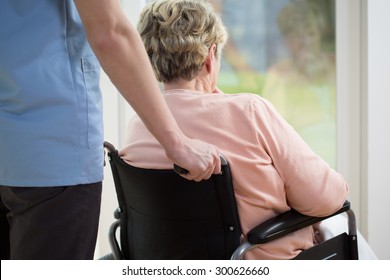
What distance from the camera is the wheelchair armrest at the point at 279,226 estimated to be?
4.31 ft

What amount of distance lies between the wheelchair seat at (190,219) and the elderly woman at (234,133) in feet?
0.16

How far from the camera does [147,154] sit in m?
1.44

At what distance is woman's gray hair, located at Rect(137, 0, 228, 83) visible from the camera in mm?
1481

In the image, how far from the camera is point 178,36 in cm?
148

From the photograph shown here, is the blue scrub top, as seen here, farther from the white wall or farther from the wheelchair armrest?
the white wall

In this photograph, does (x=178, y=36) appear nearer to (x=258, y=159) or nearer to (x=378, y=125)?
(x=258, y=159)

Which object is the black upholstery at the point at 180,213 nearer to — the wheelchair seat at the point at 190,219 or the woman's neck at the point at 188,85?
the wheelchair seat at the point at 190,219

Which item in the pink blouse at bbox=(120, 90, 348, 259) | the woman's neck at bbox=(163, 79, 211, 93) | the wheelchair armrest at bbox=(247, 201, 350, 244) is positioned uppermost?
the woman's neck at bbox=(163, 79, 211, 93)

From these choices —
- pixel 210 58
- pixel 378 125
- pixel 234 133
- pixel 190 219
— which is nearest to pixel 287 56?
pixel 378 125

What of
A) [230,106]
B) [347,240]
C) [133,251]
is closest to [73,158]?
[230,106]

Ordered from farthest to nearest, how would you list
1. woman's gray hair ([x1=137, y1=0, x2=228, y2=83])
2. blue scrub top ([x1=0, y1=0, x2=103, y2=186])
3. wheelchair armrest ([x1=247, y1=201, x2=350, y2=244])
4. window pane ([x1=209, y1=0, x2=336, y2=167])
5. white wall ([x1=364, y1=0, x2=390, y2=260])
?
window pane ([x1=209, y1=0, x2=336, y2=167]) < white wall ([x1=364, y1=0, x2=390, y2=260]) < woman's gray hair ([x1=137, y1=0, x2=228, y2=83]) < wheelchair armrest ([x1=247, y1=201, x2=350, y2=244]) < blue scrub top ([x1=0, y1=0, x2=103, y2=186])

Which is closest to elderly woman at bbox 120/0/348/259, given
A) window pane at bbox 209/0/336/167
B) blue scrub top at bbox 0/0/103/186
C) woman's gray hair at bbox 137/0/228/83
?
woman's gray hair at bbox 137/0/228/83

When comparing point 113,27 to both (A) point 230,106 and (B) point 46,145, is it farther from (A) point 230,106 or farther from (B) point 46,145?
(A) point 230,106

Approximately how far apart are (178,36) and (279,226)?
59 centimetres
